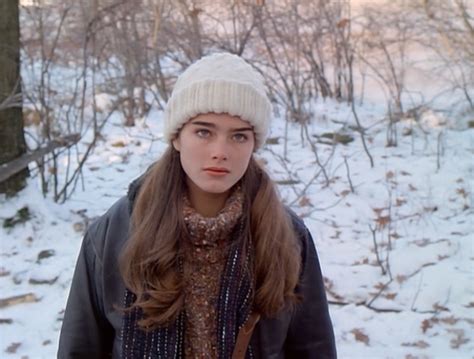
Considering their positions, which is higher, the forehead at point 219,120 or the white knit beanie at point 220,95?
the white knit beanie at point 220,95

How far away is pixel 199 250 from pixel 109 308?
0.99 ft

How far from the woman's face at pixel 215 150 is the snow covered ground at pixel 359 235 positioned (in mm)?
2271

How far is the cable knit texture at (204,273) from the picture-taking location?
57.6 inches

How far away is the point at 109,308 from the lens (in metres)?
1.53

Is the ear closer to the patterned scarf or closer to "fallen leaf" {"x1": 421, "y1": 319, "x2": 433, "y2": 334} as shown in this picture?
the patterned scarf

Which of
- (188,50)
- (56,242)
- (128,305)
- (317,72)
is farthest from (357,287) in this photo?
(317,72)

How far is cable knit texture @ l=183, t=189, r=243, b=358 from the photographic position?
146 centimetres

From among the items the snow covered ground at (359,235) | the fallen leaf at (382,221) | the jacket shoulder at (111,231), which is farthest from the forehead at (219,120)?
the fallen leaf at (382,221)

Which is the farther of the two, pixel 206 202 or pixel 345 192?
pixel 345 192

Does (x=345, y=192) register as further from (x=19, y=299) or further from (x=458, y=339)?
(x=19, y=299)

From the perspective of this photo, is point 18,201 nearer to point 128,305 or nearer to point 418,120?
point 128,305

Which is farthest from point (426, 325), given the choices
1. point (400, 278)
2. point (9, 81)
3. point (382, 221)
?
point (9, 81)

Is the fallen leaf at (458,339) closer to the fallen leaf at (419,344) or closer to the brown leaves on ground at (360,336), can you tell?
the fallen leaf at (419,344)

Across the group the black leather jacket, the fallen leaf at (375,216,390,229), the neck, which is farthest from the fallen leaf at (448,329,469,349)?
the neck
